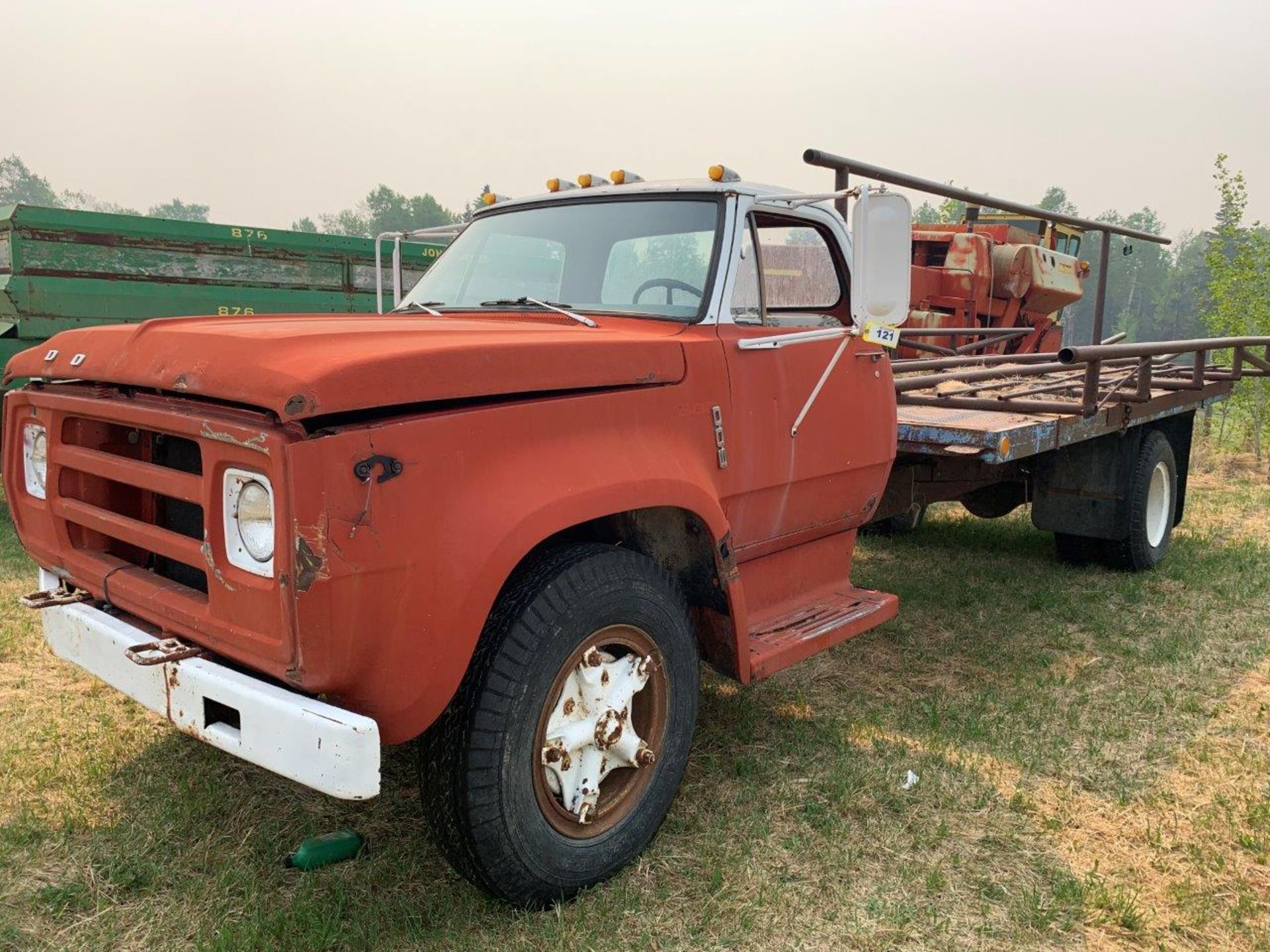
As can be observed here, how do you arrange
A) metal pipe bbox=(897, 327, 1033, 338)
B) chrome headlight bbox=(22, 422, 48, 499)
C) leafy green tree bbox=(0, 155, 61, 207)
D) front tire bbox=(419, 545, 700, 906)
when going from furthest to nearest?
leafy green tree bbox=(0, 155, 61, 207) → metal pipe bbox=(897, 327, 1033, 338) → chrome headlight bbox=(22, 422, 48, 499) → front tire bbox=(419, 545, 700, 906)

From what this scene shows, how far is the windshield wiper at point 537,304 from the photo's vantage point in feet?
10.1

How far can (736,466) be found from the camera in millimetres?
3154

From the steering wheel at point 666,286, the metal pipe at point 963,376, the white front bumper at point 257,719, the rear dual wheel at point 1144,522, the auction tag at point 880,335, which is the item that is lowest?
the rear dual wheel at point 1144,522

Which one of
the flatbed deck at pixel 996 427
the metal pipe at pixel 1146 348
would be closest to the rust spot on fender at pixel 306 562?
the flatbed deck at pixel 996 427

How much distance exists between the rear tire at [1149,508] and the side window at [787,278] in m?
2.94

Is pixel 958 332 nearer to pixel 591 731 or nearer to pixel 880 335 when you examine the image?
pixel 880 335

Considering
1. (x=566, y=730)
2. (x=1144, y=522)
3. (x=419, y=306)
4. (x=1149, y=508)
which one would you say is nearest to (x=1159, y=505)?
(x=1149, y=508)

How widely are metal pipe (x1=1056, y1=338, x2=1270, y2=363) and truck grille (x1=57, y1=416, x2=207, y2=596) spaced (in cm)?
331

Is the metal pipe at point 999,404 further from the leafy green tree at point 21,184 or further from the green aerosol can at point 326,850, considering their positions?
the leafy green tree at point 21,184

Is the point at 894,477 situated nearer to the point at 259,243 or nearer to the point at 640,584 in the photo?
the point at 640,584

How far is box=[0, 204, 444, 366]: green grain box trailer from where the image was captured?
734cm

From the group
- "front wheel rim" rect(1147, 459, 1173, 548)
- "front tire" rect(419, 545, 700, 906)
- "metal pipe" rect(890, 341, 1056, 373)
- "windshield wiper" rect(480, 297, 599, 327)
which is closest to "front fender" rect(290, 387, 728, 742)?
"front tire" rect(419, 545, 700, 906)

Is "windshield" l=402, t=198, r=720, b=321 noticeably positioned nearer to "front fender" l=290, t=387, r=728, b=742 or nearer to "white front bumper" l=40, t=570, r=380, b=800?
"front fender" l=290, t=387, r=728, b=742

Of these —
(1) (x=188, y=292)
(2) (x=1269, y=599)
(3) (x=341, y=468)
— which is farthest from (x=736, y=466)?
(1) (x=188, y=292)
